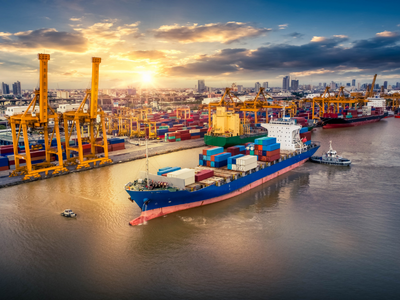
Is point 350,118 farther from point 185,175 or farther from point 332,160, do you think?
point 185,175

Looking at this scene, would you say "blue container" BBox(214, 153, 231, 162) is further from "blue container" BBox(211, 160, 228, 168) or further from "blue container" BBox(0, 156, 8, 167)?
→ "blue container" BBox(0, 156, 8, 167)

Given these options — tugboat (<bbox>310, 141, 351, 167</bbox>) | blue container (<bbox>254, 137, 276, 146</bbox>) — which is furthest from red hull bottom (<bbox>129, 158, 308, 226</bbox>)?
tugboat (<bbox>310, 141, 351, 167</bbox>)

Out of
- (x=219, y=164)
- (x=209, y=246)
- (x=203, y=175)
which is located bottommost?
(x=209, y=246)

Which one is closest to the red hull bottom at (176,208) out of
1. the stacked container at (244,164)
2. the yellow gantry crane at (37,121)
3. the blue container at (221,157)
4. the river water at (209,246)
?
the river water at (209,246)

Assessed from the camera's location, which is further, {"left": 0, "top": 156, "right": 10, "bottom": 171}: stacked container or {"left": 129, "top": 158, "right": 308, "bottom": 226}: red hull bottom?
{"left": 0, "top": 156, "right": 10, "bottom": 171}: stacked container

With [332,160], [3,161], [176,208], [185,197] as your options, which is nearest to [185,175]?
[185,197]

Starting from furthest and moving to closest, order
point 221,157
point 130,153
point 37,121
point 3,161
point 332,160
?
point 130,153 → point 332,160 → point 3,161 → point 37,121 → point 221,157

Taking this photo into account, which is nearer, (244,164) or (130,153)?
(244,164)

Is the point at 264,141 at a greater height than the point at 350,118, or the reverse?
the point at 350,118

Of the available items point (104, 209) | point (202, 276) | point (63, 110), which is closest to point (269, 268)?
point (202, 276)
